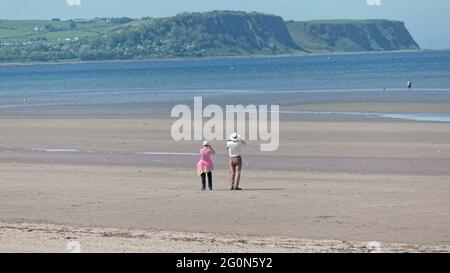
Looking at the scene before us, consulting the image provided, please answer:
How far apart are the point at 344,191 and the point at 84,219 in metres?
5.60

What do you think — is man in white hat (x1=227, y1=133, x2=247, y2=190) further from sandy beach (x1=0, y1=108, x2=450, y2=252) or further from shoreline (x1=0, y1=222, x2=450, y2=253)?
shoreline (x1=0, y1=222, x2=450, y2=253)

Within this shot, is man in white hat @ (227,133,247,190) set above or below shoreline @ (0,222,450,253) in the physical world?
above

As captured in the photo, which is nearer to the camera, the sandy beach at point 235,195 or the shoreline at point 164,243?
the shoreline at point 164,243

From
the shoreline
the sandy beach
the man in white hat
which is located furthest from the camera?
the man in white hat

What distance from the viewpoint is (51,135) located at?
37.0m

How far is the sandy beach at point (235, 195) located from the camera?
46.6 feet

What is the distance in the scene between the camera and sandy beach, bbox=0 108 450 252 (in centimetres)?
1420

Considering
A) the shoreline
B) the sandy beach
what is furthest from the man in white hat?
the shoreline

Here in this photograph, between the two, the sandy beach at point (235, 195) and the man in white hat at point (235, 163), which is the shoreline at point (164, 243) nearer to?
the sandy beach at point (235, 195)

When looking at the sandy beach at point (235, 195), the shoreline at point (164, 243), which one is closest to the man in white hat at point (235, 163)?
the sandy beach at point (235, 195)

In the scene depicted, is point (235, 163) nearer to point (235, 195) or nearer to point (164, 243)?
point (235, 195)

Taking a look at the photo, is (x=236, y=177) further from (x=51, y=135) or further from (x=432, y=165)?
(x=51, y=135)

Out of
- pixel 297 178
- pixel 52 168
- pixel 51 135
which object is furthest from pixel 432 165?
pixel 51 135

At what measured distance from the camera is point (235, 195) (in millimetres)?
19453
